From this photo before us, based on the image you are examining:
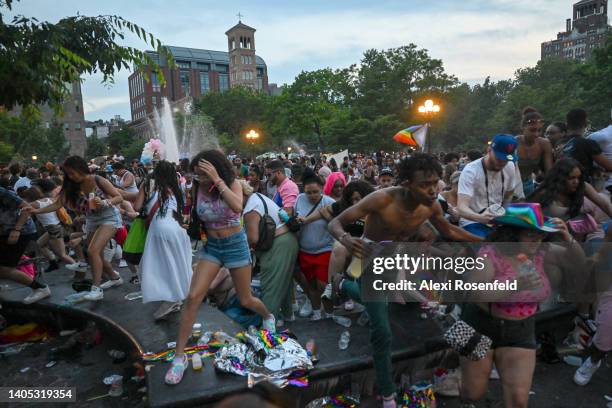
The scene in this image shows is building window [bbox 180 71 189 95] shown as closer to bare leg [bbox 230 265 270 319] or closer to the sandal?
bare leg [bbox 230 265 270 319]

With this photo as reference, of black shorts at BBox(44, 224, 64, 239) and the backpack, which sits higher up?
the backpack

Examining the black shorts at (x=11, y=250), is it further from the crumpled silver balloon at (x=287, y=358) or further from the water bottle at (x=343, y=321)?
the water bottle at (x=343, y=321)

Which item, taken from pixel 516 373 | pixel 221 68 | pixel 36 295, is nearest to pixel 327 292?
pixel 516 373

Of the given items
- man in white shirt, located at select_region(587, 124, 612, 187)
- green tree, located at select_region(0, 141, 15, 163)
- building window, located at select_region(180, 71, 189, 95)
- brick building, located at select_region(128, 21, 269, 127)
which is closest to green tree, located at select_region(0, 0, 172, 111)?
man in white shirt, located at select_region(587, 124, 612, 187)

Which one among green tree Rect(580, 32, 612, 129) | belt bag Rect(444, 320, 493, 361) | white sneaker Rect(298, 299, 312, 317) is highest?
green tree Rect(580, 32, 612, 129)

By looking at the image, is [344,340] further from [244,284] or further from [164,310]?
[164,310]

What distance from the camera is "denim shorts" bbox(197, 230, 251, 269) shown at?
11.5ft

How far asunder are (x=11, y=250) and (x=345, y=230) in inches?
176

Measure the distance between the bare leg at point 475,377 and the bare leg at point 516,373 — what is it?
97 millimetres

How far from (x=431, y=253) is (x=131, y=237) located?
11.6ft

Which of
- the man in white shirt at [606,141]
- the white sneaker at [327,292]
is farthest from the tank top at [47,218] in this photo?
the man in white shirt at [606,141]

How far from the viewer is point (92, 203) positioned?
4.89m

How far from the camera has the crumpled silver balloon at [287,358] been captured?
328 centimetres

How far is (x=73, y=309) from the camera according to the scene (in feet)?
16.8
